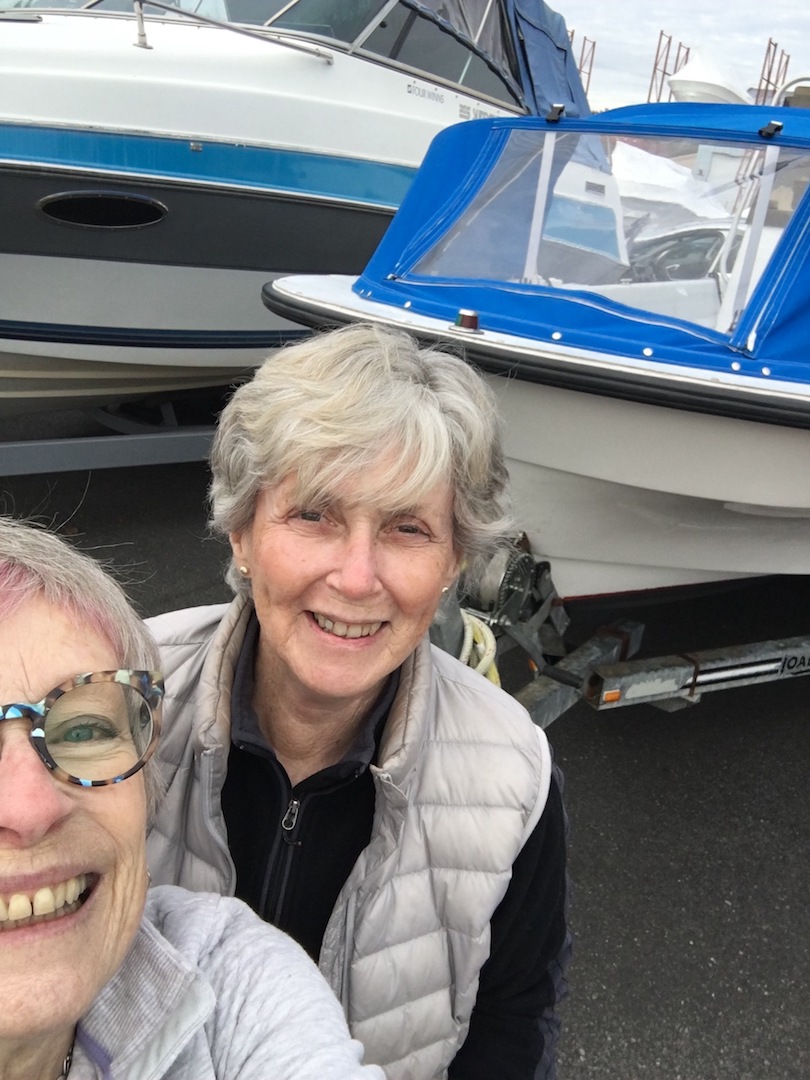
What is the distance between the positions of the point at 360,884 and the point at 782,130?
7.60ft

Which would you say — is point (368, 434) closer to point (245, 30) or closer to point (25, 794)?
point (25, 794)

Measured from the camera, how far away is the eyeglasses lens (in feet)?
2.77

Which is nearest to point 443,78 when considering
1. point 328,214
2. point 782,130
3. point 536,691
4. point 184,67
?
point 328,214

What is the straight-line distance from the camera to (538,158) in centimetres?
291

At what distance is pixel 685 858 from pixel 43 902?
6.94 feet

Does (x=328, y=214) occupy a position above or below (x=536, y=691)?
above

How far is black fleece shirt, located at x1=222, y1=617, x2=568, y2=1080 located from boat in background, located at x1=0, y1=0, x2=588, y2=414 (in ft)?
8.48

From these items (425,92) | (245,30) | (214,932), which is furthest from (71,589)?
(425,92)

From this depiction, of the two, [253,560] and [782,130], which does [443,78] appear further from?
[253,560]

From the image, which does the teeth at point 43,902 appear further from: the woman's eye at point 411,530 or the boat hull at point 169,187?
the boat hull at point 169,187

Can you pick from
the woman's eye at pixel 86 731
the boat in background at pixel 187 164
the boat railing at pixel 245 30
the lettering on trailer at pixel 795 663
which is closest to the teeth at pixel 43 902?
the woman's eye at pixel 86 731

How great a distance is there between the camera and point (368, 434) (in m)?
1.29

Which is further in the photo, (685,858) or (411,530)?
(685,858)

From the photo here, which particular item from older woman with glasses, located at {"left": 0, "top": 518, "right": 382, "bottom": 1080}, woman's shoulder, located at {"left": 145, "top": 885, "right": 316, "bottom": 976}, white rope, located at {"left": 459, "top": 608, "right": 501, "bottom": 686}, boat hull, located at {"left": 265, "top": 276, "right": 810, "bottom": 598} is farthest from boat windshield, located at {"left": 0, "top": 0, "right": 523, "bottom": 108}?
woman's shoulder, located at {"left": 145, "top": 885, "right": 316, "bottom": 976}
